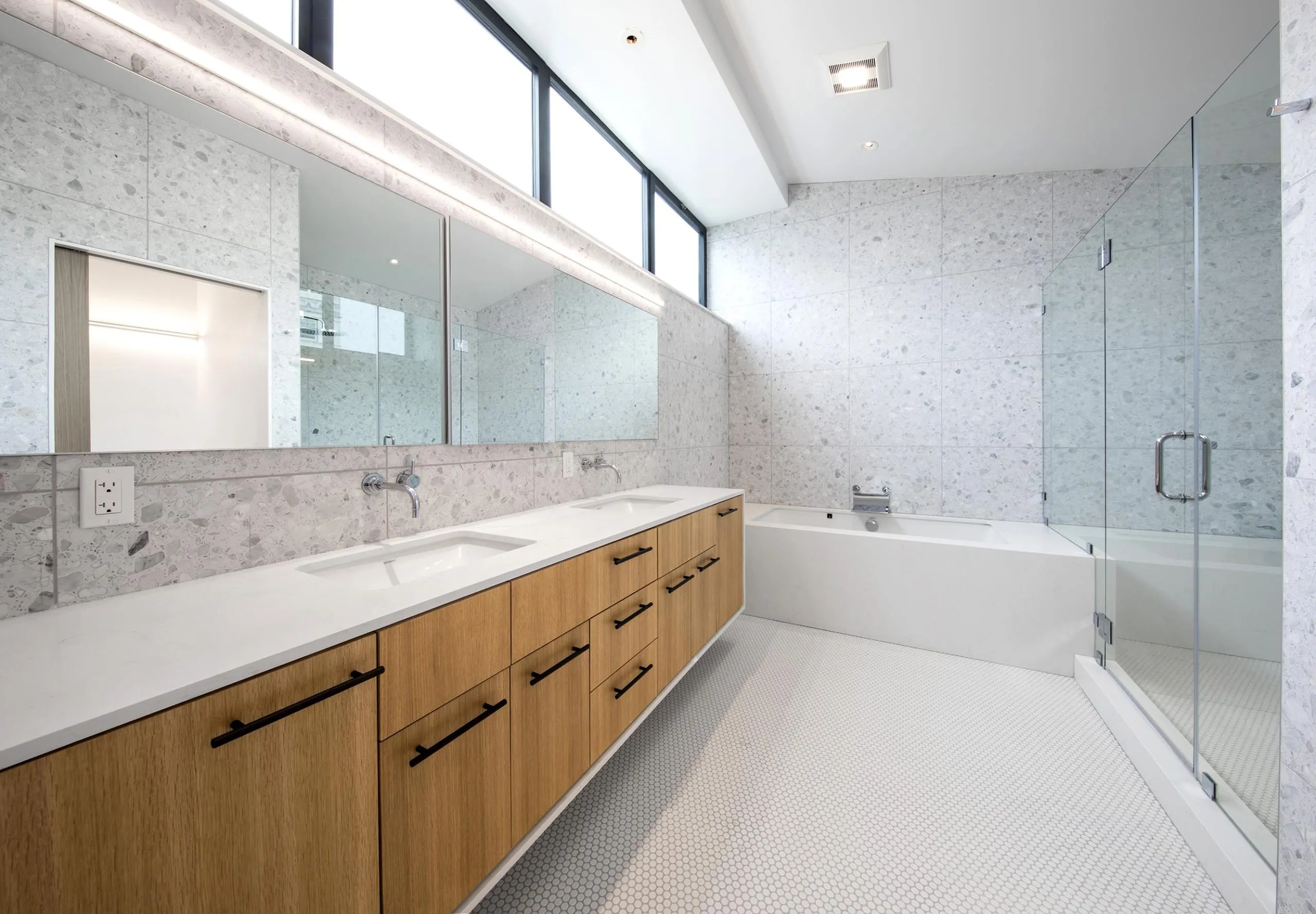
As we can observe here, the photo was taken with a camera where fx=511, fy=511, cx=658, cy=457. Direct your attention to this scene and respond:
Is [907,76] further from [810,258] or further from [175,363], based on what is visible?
[175,363]

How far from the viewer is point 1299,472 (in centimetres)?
103

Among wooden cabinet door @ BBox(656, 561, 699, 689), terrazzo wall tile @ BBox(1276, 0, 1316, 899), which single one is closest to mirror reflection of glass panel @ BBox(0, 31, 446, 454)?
wooden cabinet door @ BBox(656, 561, 699, 689)

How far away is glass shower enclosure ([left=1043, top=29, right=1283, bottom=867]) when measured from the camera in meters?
1.28

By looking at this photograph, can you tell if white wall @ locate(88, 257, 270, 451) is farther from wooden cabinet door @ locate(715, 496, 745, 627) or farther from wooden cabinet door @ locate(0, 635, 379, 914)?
wooden cabinet door @ locate(715, 496, 745, 627)

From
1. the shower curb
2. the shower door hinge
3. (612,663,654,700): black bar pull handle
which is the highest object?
(612,663,654,700): black bar pull handle

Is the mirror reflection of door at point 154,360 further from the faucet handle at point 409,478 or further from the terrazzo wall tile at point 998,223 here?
the terrazzo wall tile at point 998,223

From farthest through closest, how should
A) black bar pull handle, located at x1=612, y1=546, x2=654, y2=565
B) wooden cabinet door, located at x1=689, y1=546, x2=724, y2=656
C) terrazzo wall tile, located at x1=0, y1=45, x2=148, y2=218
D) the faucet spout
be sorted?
wooden cabinet door, located at x1=689, y1=546, x2=724, y2=656, black bar pull handle, located at x1=612, y1=546, x2=654, y2=565, the faucet spout, terrazzo wall tile, located at x1=0, y1=45, x2=148, y2=218

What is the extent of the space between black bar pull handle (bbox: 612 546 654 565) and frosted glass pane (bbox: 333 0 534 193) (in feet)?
4.64

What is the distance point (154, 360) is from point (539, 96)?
1.95m

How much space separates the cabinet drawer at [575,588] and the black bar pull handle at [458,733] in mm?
103

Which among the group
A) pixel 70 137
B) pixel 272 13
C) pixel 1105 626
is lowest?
pixel 1105 626

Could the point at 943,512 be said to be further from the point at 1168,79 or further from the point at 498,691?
the point at 498,691

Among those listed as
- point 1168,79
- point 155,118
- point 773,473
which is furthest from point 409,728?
point 1168,79

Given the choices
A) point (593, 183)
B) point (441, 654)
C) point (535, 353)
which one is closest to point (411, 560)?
point (441, 654)
